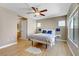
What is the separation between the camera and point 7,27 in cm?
409

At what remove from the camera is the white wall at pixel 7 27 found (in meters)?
3.75

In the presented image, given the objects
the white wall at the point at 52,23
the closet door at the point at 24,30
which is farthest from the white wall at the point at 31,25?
the white wall at the point at 52,23

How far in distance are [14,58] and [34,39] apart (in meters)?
3.20

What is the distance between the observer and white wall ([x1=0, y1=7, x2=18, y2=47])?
3.75m

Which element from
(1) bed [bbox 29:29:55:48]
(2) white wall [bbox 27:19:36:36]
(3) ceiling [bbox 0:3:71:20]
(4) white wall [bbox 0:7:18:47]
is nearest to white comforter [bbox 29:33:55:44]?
(1) bed [bbox 29:29:55:48]

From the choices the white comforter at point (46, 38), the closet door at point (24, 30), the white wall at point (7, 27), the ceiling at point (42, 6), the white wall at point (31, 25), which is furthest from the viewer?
the closet door at point (24, 30)

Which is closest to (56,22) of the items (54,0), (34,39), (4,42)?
(34,39)

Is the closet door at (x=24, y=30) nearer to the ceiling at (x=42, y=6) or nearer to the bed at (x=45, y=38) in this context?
the bed at (x=45, y=38)

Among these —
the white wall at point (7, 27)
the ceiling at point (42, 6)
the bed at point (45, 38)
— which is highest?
the ceiling at point (42, 6)

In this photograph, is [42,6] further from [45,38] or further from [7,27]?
[7,27]

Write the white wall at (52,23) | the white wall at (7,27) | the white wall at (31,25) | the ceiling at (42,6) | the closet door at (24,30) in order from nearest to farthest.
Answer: the ceiling at (42,6), the white wall at (7,27), the white wall at (52,23), the white wall at (31,25), the closet door at (24,30)

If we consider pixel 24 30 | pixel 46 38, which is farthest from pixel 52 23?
pixel 24 30

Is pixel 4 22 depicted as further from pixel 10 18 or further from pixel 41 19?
pixel 41 19

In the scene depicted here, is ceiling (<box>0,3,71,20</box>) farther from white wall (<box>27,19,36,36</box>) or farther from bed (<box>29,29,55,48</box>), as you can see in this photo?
bed (<box>29,29,55,48</box>)
